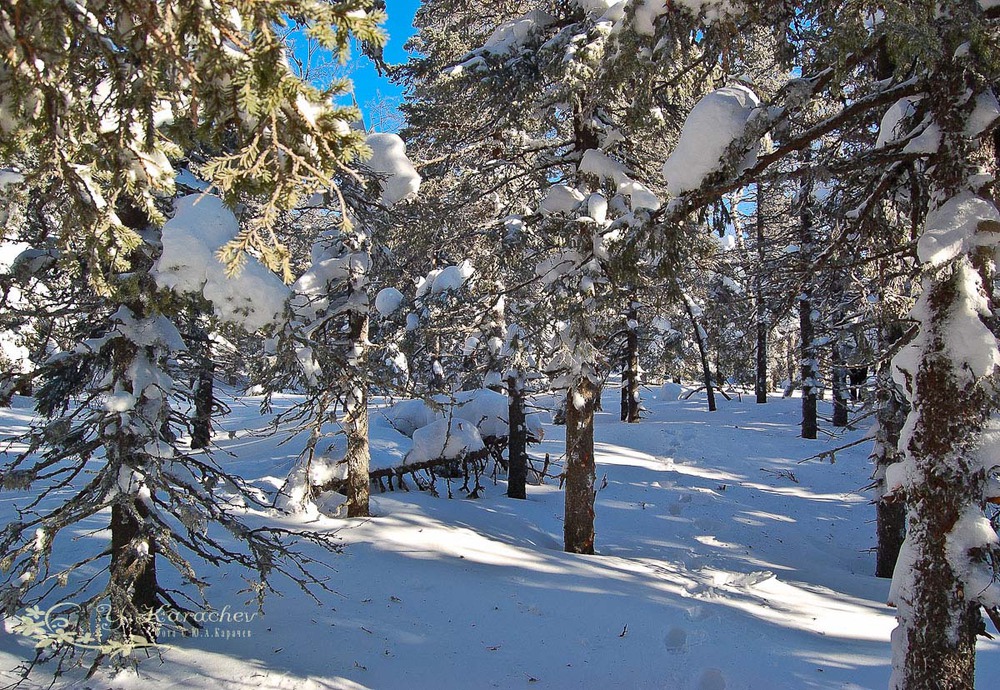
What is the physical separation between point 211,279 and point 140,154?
Answer: 930mm

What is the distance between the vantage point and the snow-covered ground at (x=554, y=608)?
5.48 metres

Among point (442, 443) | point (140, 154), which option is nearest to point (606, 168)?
point (140, 154)

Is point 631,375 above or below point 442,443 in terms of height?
above

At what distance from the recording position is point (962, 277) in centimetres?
425

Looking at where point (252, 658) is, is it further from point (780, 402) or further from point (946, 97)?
point (780, 402)

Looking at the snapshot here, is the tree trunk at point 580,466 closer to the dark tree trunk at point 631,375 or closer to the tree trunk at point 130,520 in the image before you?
the tree trunk at point 130,520

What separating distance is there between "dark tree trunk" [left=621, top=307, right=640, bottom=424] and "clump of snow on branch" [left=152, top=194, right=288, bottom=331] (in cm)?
1749

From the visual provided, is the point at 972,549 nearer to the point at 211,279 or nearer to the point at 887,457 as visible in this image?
the point at 211,279

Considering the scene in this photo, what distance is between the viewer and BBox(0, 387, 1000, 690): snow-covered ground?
548 cm

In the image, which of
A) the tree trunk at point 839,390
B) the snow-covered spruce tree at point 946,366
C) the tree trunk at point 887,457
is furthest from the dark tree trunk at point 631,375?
the snow-covered spruce tree at point 946,366

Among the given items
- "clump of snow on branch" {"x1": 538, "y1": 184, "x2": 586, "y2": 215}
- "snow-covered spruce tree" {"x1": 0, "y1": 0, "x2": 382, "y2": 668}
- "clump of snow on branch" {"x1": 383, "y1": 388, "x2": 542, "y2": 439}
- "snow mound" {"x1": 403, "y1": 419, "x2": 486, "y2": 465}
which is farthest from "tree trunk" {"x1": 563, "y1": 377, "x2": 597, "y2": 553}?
"snow-covered spruce tree" {"x1": 0, "y1": 0, "x2": 382, "y2": 668}

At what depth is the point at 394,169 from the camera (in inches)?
309

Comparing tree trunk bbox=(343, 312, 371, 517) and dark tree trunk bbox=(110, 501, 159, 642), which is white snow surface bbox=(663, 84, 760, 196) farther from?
tree trunk bbox=(343, 312, 371, 517)

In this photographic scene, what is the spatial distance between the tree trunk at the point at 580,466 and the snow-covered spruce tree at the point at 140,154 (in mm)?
5087
